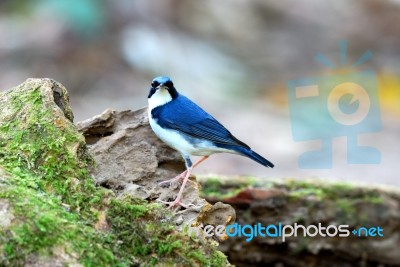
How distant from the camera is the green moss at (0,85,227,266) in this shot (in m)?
2.29

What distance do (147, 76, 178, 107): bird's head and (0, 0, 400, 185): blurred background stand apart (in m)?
3.58

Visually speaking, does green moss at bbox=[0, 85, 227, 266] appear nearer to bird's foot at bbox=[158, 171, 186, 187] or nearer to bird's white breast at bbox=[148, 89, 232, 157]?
bird's foot at bbox=[158, 171, 186, 187]

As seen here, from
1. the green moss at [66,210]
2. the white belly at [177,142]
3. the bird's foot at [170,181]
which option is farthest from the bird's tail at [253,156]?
the green moss at [66,210]

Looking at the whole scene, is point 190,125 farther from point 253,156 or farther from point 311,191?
point 311,191

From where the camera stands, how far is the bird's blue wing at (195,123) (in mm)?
3629

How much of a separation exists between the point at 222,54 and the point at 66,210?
9253 mm

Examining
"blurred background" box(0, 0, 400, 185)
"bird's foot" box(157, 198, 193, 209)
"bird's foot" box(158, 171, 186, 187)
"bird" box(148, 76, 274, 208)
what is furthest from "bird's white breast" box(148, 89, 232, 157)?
"blurred background" box(0, 0, 400, 185)

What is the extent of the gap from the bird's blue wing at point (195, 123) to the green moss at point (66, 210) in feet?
2.83

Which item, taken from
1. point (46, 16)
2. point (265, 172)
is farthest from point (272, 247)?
point (46, 16)

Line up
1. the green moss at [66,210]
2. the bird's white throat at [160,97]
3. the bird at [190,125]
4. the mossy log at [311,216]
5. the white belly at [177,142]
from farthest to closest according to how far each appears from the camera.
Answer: the mossy log at [311,216], the bird's white throat at [160,97], the bird at [190,125], the white belly at [177,142], the green moss at [66,210]

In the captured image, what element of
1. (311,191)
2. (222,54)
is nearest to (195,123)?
(311,191)

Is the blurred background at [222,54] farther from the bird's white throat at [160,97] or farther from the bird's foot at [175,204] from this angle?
the bird's foot at [175,204]

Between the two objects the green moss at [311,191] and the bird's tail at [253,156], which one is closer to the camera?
the bird's tail at [253,156]

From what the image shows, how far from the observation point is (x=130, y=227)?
100 inches
